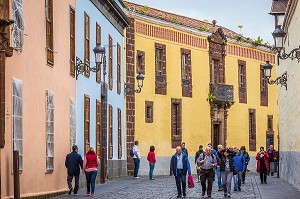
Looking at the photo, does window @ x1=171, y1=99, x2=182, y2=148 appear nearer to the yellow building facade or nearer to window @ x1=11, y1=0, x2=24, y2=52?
the yellow building facade

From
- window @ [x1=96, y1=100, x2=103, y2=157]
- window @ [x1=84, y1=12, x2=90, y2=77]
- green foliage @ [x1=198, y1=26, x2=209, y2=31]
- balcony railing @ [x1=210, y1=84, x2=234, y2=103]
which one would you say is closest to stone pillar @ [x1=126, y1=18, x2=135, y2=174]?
green foliage @ [x1=198, y1=26, x2=209, y2=31]

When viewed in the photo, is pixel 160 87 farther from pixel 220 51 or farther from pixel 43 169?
pixel 43 169

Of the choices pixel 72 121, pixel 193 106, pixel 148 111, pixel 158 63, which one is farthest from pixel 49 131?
pixel 193 106

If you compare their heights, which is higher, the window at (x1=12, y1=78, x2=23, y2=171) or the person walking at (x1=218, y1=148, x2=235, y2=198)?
the window at (x1=12, y1=78, x2=23, y2=171)

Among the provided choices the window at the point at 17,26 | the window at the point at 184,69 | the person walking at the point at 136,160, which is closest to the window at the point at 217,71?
the window at the point at 184,69

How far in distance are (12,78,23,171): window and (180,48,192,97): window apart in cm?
2637

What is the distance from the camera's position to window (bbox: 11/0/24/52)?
65.7 feet

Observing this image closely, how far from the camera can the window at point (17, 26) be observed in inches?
788

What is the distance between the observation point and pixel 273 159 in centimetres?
4069

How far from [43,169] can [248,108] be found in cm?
3159

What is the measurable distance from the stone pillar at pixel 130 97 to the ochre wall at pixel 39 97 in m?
13.7

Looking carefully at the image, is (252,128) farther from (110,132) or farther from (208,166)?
(208,166)

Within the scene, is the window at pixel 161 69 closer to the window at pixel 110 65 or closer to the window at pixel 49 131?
the window at pixel 110 65

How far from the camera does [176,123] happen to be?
4612 cm
